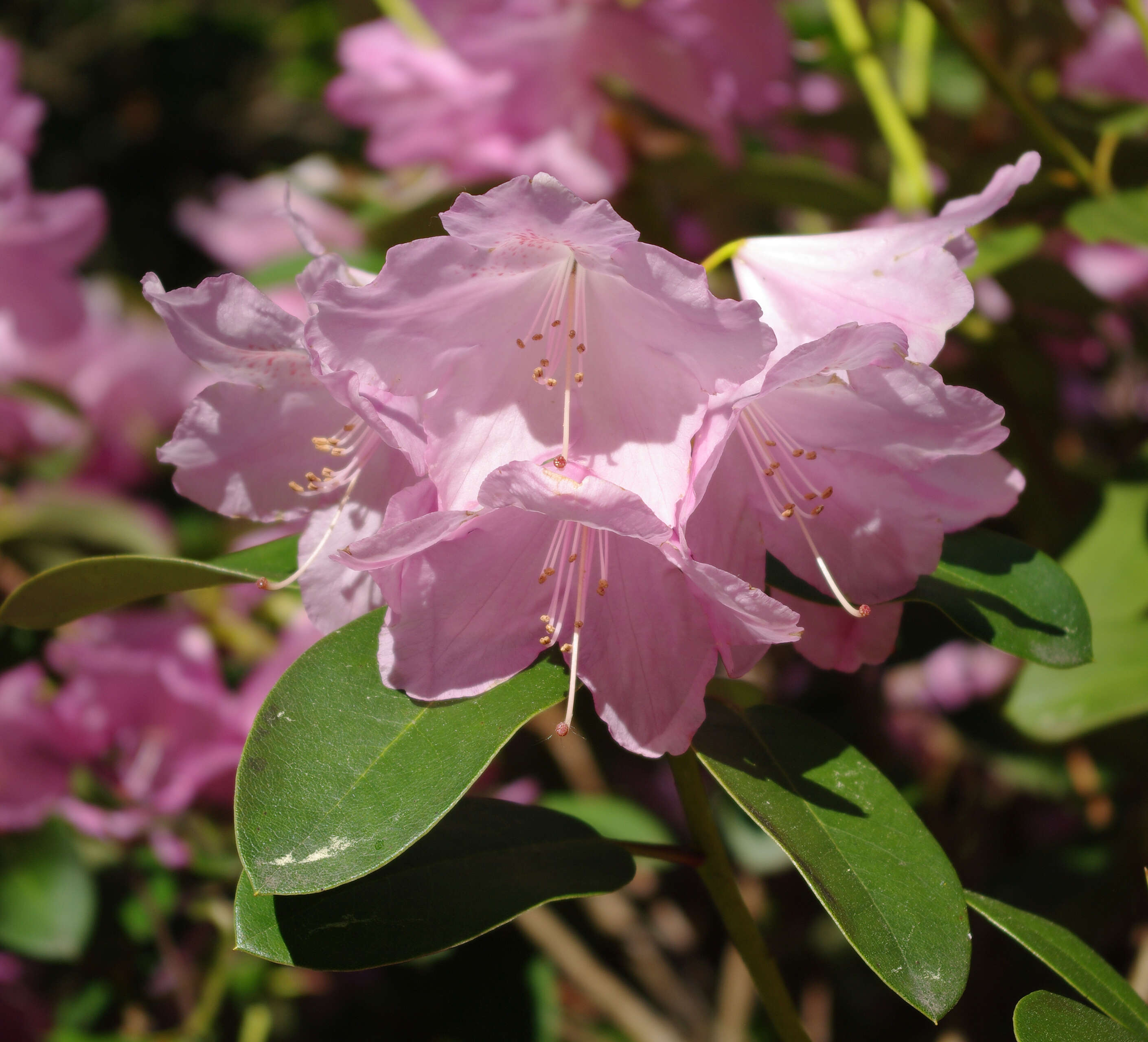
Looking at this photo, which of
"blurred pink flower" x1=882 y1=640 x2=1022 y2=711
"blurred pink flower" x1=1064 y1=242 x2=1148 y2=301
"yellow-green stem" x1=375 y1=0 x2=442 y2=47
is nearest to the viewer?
"yellow-green stem" x1=375 y1=0 x2=442 y2=47

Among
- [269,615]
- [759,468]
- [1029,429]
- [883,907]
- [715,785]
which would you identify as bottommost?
[715,785]

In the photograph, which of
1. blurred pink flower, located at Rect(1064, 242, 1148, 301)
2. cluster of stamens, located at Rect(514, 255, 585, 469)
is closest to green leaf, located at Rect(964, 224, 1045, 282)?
cluster of stamens, located at Rect(514, 255, 585, 469)

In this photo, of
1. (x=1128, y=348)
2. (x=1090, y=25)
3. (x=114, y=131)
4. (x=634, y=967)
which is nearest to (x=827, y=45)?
(x=1090, y=25)

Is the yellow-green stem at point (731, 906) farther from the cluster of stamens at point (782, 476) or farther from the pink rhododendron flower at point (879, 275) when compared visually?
the pink rhododendron flower at point (879, 275)

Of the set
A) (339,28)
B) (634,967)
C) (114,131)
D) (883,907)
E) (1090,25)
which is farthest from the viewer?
(114,131)

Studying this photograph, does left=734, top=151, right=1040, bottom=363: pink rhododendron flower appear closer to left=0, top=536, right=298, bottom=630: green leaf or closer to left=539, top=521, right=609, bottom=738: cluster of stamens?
left=539, top=521, right=609, bottom=738: cluster of stamens

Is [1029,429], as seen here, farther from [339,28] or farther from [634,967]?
[339,28]
